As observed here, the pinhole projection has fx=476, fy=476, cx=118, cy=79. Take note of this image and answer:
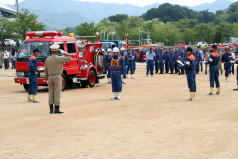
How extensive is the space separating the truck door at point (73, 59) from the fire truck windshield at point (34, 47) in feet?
3.75

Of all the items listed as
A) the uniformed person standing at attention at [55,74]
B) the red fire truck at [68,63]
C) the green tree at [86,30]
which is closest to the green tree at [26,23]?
the green tree at [86,30]

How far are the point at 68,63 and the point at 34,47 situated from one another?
164 centimetres

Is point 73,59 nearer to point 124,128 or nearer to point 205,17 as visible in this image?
point 124,128

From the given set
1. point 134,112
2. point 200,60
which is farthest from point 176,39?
point 134,112

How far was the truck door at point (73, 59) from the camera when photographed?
816 inches

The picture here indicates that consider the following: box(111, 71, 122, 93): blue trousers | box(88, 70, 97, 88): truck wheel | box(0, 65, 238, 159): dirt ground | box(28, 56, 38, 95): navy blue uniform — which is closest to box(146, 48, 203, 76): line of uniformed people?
box(88, 70, 97, 88): truck wheel

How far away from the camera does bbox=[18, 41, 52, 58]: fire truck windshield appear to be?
19766 millimetres

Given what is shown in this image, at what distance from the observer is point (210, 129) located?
10516 mm

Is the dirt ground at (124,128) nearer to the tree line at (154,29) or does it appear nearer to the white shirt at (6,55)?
the white shirt at (6,55)

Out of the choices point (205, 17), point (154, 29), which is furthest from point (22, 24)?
point (205, 17)

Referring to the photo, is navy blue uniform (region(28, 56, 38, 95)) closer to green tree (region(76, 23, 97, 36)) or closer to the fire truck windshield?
the fire truck windshield

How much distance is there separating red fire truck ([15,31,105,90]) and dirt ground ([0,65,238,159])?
8.43 ft

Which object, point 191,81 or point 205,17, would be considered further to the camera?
point 205,17

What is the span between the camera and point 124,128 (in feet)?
35.5
